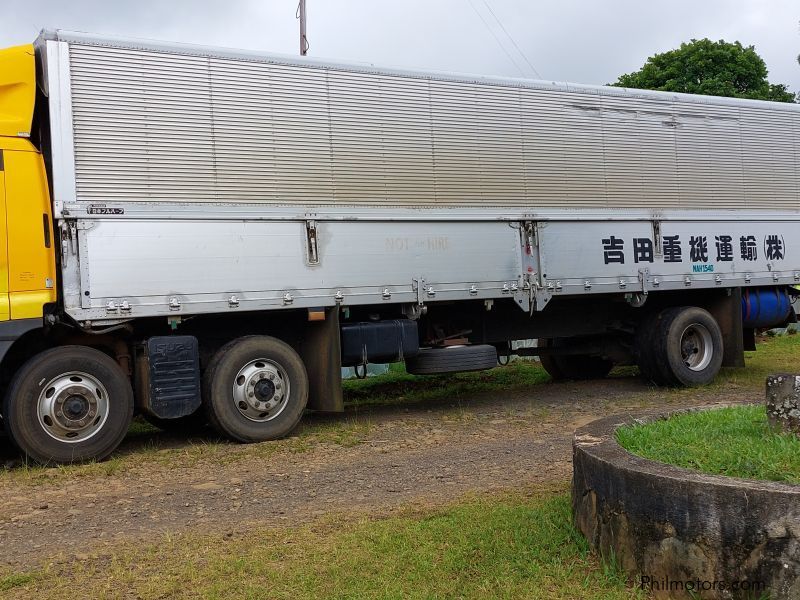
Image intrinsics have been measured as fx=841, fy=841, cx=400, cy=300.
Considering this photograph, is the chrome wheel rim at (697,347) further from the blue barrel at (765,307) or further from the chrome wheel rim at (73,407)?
the chrome wheel rim at (73,407)

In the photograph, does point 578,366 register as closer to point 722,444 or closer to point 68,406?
point 68,406

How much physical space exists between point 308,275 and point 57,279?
223 cm

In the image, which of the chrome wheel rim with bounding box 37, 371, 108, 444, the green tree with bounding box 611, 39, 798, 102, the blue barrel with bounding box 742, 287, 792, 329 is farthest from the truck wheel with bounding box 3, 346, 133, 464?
the green tree with bounding box 611, 39, 798, 102

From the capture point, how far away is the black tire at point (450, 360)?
8.98m

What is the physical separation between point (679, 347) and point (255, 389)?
5569 millimetres

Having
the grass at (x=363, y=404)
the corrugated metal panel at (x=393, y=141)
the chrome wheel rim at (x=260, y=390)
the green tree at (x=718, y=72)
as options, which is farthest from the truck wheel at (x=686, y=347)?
the green tree at (x=718, y=72)

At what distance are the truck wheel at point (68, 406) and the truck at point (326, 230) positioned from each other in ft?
0.06

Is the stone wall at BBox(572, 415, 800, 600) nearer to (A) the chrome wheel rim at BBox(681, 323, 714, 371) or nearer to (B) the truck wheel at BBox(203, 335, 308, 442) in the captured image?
(B) the truck wheel at BBox(203, 335, 308, 442)

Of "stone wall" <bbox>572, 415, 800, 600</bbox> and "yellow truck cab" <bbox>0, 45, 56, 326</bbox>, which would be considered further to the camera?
"yellow truck cab" <bbox>0, 45, 56, 326</bbox>

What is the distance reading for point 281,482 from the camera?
6.27 meters

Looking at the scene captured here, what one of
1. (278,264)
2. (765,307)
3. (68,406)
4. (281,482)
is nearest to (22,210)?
(68,406)

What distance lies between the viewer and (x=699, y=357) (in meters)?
10.9

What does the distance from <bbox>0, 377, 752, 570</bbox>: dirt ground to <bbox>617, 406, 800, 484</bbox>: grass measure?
106 cm

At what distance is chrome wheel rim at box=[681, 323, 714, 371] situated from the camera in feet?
35.4
